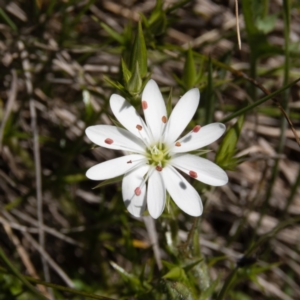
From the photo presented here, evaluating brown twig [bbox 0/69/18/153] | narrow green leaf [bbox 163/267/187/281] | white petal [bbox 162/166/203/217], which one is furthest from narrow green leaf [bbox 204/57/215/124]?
brown twig [bbox 0/69/18/153]

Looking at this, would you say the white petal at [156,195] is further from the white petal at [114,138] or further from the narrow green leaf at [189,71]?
the narrow green leaf at [189,71]

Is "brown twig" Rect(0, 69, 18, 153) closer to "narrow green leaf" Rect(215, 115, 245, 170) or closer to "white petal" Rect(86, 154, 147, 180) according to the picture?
"white petal" Rect(86, 154, 147, 180)

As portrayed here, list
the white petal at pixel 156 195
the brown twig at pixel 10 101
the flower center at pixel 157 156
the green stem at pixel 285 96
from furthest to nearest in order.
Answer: the brown twig at pixel 10 101
the green stem at pixel 285 96
the flower center at pixel 157 156
the white petal at pixel 156 195

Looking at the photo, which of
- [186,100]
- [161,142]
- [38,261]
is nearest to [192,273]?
[161,142]

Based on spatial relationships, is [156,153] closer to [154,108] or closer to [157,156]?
[157,156]

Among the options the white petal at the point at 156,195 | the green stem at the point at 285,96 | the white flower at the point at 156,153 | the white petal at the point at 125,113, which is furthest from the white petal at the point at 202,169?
the green stem at the point at 285,96

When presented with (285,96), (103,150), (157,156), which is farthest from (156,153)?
(103,150)

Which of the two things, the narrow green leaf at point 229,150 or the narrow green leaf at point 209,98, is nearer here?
the narrow green leaf at point 229,150

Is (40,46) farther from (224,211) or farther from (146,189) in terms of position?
(224,211)
